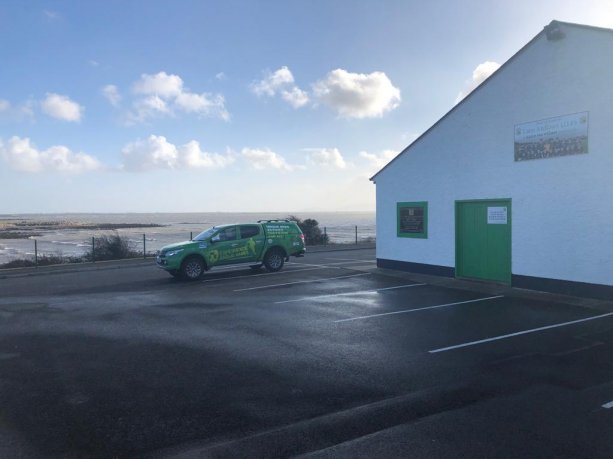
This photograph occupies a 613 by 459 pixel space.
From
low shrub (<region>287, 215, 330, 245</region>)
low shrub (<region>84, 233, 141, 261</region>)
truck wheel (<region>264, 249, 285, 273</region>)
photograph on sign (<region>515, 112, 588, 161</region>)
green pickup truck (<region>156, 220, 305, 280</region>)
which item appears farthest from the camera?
low shrub (<region>287, 215, 330, 245</region>)

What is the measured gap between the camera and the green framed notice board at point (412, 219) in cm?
1633

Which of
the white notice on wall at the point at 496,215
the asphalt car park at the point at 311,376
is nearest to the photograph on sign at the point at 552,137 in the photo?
the white notice on wall at the point at 496,215

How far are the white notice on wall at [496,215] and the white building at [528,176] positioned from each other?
0.11ft

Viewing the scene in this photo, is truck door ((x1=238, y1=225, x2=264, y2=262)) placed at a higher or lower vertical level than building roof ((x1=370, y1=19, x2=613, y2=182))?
lower

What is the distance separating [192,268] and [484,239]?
920cm

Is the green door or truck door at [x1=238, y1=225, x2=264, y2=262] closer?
the green door

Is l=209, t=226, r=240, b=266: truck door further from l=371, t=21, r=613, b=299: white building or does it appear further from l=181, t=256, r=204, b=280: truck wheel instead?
l=371, t=21, r=613, b=299: white building

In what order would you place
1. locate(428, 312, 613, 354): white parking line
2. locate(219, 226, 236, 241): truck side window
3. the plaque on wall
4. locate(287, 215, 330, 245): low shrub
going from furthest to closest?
locate(287, 215, 330, 245): low shrub
locate(219, 226, 236, 241): truck side window
the plaque on wall
locate(428, 312, 613, 354): white parking line

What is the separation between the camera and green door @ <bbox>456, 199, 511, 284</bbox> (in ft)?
44.9

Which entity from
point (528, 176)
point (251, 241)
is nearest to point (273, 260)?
point (251, 241)

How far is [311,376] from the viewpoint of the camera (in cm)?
661

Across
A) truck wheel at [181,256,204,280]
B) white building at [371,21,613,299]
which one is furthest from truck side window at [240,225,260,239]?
white building at [371,21,613,299]

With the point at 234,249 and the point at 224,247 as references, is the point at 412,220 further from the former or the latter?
the point at 224,247

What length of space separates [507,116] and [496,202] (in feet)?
7.65
